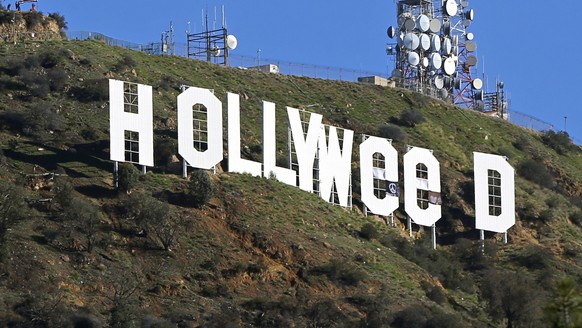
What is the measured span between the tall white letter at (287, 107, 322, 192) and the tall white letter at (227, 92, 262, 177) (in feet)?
6.76

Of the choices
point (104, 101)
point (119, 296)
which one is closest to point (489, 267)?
point (104, 101)

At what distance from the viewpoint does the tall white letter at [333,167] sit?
63.3 metres

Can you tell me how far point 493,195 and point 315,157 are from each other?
11453 mm

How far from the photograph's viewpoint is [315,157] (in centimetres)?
6306

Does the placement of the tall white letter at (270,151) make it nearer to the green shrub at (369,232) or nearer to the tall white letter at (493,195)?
the green shrub at (369,232)

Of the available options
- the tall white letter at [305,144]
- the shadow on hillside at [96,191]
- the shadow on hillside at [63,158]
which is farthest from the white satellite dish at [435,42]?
the shadow on hillside at [96,191]

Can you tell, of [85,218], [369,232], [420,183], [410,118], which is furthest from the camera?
[410,118]

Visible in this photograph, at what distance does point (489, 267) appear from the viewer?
65188mm

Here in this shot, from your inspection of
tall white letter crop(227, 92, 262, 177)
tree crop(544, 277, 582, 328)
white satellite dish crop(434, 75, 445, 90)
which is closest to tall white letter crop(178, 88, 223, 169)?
tall white letter crop(227, 92, 262, 177)

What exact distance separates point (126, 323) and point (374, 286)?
14072mm

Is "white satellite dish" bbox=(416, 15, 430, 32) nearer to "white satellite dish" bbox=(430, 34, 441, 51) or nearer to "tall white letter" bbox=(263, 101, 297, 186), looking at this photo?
"white satellite dish" bbox=(430, 34, 441, 51)

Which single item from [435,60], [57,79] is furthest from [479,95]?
[57,79]

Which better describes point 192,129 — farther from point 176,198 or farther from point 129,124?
point 129,124

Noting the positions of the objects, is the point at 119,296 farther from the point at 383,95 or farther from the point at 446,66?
the point at 446,66
